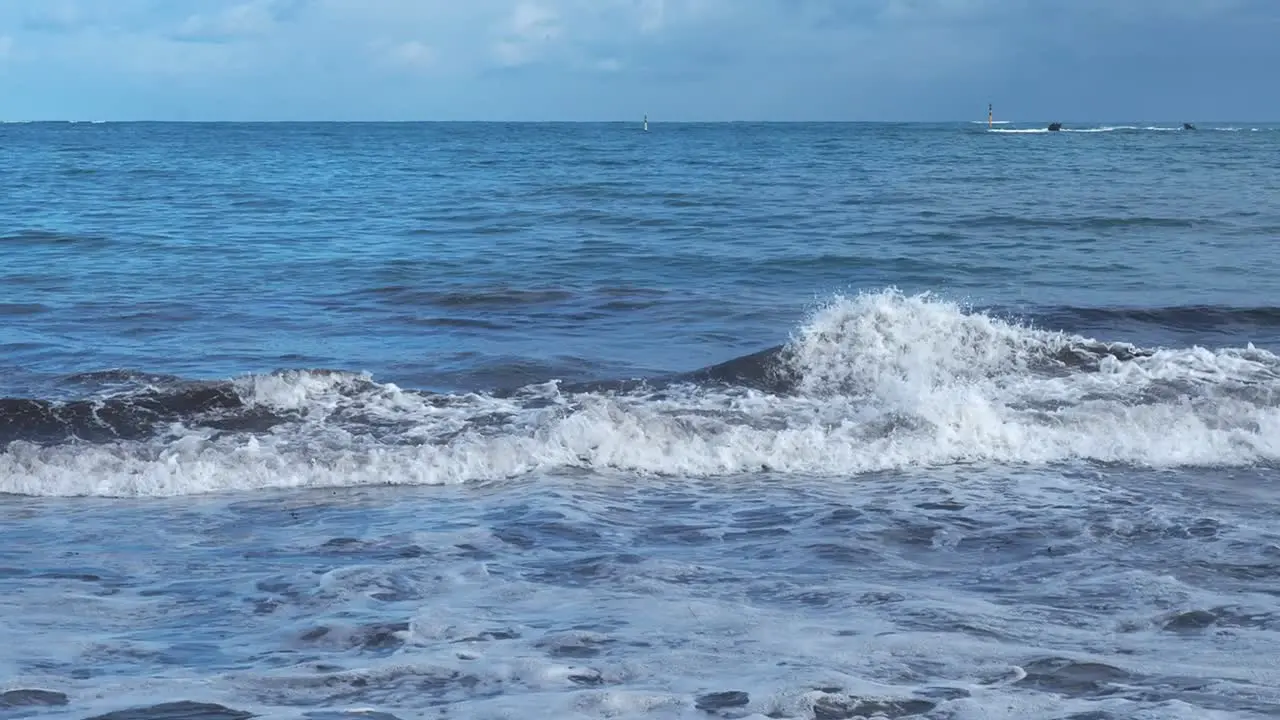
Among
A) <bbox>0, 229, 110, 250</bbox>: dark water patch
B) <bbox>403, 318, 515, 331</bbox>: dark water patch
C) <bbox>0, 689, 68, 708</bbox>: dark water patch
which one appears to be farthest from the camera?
<bbox>0, 229, 110, 250</bbox>: dark water patch

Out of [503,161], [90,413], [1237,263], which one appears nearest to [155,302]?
[90,413]

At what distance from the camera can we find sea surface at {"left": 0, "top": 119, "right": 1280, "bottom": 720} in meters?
4.61

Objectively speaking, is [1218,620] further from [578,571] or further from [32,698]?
[32,698]

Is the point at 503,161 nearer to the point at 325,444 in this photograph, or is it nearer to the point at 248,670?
the point at 325,444

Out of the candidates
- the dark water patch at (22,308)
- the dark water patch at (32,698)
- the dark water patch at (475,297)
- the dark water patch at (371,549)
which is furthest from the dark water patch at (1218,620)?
the dark water patch at (22,308)

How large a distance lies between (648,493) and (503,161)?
41176 mm

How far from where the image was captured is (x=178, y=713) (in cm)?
418

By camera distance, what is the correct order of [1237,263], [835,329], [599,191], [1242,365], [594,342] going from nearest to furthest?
1. [1242,365]
2. [835,329]
3. [594,342]
4. [1237,263]
5. [599,191]

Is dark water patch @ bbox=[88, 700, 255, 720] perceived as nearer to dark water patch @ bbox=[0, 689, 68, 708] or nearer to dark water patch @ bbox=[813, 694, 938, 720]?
dark water patch @ bbox=[0, 689, 68, 708]

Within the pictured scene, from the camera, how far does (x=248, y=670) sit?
15.1 feet

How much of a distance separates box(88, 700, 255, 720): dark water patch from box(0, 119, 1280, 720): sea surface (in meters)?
0.02

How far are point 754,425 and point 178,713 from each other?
6.00 metres

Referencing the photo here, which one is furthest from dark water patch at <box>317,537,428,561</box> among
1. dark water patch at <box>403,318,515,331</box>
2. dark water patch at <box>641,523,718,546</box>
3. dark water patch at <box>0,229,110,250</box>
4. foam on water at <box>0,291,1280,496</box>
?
dark water patch at <box>0,229,110,250</box>

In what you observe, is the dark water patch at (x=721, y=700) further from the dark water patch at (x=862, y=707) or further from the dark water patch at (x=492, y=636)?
the dark water patch at (x=492, y=636)
